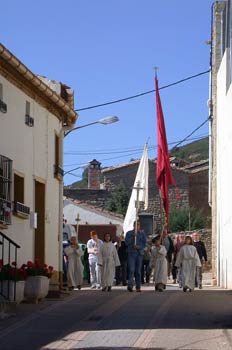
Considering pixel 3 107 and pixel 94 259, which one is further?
pixel 94 259

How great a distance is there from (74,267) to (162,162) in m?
5.80

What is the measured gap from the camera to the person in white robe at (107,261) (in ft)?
69.4

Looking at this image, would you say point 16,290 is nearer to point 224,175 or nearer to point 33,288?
point 33,288

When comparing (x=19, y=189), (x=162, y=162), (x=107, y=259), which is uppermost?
(x=162, y=162)

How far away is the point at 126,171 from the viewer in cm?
5925

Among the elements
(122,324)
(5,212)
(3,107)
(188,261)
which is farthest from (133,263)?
(122,324)

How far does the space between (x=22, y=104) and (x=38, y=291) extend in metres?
4.32

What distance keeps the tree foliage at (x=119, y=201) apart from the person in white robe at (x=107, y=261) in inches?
1341

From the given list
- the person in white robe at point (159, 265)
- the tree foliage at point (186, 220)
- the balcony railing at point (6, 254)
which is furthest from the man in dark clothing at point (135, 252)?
the tree foliage at point (186, 220)

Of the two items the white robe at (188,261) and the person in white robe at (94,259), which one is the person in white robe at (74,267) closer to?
the person in white robe at (94,259)

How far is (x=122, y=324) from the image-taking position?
1334cm

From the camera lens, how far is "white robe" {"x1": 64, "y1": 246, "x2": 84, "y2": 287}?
21.3 meters

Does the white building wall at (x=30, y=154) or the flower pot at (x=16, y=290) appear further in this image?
the white building wall at (x=30, y=154)

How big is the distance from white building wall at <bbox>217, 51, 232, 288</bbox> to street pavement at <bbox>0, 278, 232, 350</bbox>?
534cm
